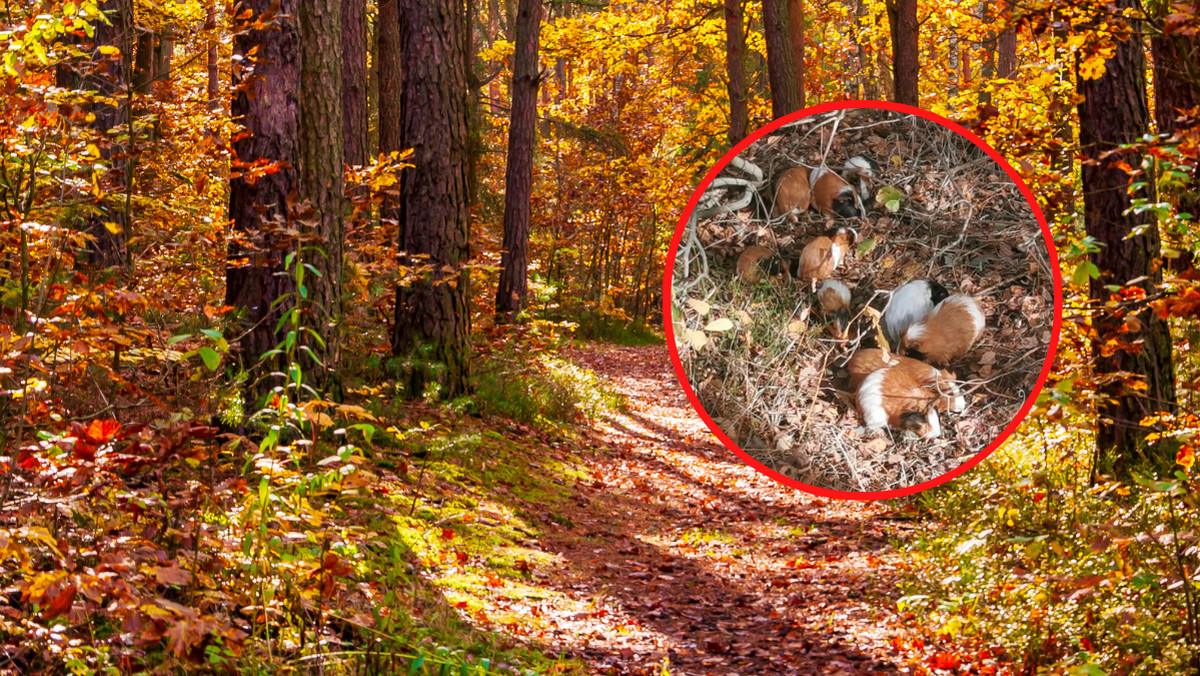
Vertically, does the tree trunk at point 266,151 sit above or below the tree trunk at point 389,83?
below

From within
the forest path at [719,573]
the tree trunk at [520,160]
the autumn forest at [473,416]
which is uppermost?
the tree trunk at [520,160]

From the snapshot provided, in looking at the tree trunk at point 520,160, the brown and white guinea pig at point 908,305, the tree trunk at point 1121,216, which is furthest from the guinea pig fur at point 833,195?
Result: the tree trunk at point 520,160

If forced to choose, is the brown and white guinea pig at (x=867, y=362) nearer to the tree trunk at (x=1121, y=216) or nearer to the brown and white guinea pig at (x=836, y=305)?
the brown and white guinea pig at (x=836, y=305)

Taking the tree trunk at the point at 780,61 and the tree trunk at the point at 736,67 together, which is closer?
the tree trunk at the point at 780,61

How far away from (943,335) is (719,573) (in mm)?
3551

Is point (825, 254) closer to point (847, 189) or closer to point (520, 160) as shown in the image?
point (847, 189)

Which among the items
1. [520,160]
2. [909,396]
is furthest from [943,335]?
[520,160]

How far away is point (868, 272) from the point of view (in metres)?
4.35

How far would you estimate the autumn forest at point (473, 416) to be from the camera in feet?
12.3

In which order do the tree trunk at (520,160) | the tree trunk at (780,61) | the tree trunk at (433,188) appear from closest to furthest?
the tree trunk at (433,188), the tree trunk at (780,61), the tree trunk at (520,160)

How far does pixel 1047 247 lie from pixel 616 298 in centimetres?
2152

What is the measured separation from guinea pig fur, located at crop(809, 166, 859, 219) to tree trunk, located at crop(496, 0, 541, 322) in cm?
1098

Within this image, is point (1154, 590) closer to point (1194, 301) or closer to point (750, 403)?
point (1194, 301)

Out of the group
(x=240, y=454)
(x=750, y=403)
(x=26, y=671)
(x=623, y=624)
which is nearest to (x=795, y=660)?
(x=623, y=624)
